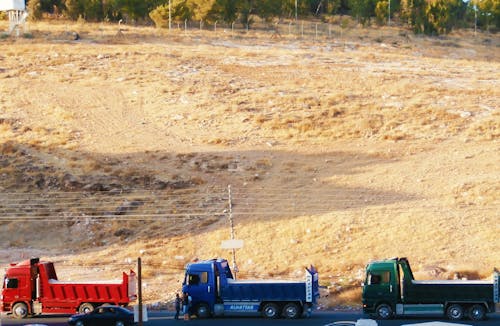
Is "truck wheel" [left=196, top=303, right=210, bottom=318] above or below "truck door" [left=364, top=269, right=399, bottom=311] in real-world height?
below

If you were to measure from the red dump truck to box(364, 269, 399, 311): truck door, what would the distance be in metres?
6.79

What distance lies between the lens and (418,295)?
25.6 metres

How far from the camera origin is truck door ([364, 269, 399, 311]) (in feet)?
84.6

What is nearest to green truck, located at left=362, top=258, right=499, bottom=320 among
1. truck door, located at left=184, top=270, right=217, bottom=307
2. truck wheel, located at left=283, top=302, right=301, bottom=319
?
truck wheel, located at left=283, top=302, right=301, bottom=319

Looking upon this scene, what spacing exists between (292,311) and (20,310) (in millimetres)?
8043

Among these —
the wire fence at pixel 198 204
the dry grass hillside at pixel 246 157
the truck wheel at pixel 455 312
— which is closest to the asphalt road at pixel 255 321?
the truck wheel at pixel 455 312

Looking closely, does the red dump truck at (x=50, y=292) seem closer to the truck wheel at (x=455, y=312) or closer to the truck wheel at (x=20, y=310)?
the truck wheel at (x=20, y=310)

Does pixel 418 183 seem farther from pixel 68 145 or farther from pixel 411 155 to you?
pixel 68 145

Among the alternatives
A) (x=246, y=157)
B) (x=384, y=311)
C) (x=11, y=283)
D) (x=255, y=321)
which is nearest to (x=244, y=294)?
(x=255, y=321)

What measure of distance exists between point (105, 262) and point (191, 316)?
8.66 m

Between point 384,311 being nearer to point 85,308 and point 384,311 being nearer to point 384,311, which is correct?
point 384,311

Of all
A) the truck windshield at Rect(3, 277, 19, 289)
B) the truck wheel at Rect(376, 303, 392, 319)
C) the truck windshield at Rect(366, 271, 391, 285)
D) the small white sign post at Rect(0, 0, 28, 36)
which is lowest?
the truck wheel at Rect(376, 303, 392, 319)

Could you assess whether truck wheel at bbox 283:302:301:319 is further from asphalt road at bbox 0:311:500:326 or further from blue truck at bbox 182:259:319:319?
asphalt road at bbox 0:311:500:326

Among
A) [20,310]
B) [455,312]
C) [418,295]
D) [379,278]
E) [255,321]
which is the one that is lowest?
[20,310]
